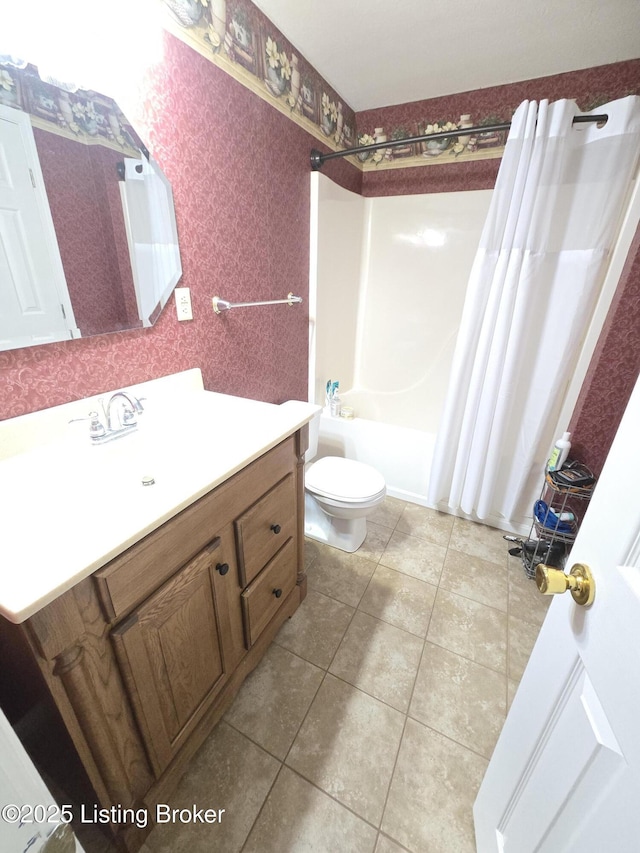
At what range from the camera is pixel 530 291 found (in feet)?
Answer: 5.26

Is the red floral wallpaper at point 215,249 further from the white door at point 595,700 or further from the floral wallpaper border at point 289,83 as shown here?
the white door at point 595,700

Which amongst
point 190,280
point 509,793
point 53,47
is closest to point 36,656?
point 509,793

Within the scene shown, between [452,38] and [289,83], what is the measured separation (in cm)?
70

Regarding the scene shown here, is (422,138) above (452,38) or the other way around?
the other way around

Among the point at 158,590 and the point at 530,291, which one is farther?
the point at 530,291

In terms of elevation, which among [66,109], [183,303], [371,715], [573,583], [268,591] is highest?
[66,109]

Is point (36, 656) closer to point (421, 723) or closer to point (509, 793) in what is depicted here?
point (509, 793)

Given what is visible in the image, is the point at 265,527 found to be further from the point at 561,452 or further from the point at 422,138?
the point at 422,138

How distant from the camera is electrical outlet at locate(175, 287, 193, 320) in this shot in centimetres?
125

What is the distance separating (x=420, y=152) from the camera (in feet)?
6.88

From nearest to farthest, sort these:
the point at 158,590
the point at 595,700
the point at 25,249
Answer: the point at 595,700 → the point at 158,590 → the point at 25,249

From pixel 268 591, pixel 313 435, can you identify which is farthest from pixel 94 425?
pixel 313 435

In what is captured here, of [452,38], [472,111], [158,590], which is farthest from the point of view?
[472,111]

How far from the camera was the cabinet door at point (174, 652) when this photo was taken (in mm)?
729
